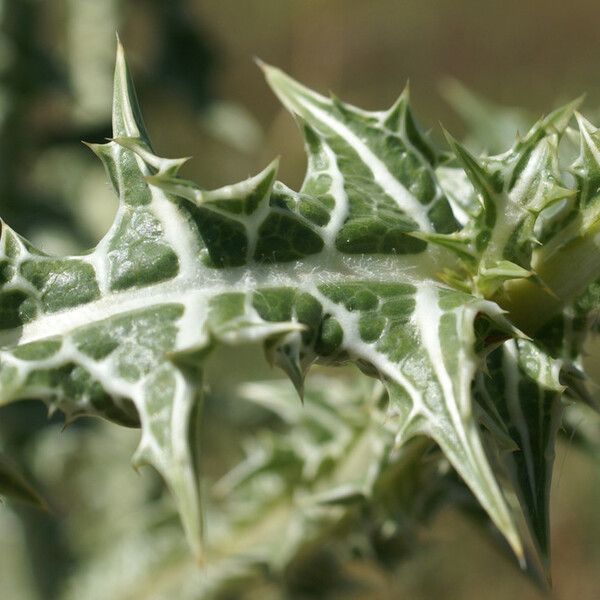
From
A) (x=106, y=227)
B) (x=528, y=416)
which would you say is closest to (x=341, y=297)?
(x=528, y=416)

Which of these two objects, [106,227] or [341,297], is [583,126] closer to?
[341,297]

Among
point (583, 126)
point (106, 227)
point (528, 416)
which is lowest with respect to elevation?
point (106, 227)

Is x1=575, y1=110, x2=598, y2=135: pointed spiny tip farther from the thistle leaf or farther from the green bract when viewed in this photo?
the thistle leaf

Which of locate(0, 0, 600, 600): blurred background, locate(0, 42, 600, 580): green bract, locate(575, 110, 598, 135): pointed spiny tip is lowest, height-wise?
locate(0, 0, 600, 600): blurred background

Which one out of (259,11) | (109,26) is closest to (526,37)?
(259,11)

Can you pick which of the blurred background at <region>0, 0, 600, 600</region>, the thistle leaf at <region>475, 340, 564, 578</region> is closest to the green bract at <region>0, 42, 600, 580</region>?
the thistle leaf at <region>475, 340, 564, 578</region>

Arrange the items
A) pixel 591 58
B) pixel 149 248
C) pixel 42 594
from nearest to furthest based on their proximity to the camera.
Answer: pixel 149 248, pixel 42 594, pixel 591 58

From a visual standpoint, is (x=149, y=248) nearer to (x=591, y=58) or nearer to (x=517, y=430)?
(x=517, y=430)

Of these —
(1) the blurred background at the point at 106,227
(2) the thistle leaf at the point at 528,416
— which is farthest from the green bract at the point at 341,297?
(1) the blurred background at the point at 106,227

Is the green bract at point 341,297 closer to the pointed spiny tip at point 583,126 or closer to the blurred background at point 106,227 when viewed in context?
the pointed spiny tip at point 583,126
